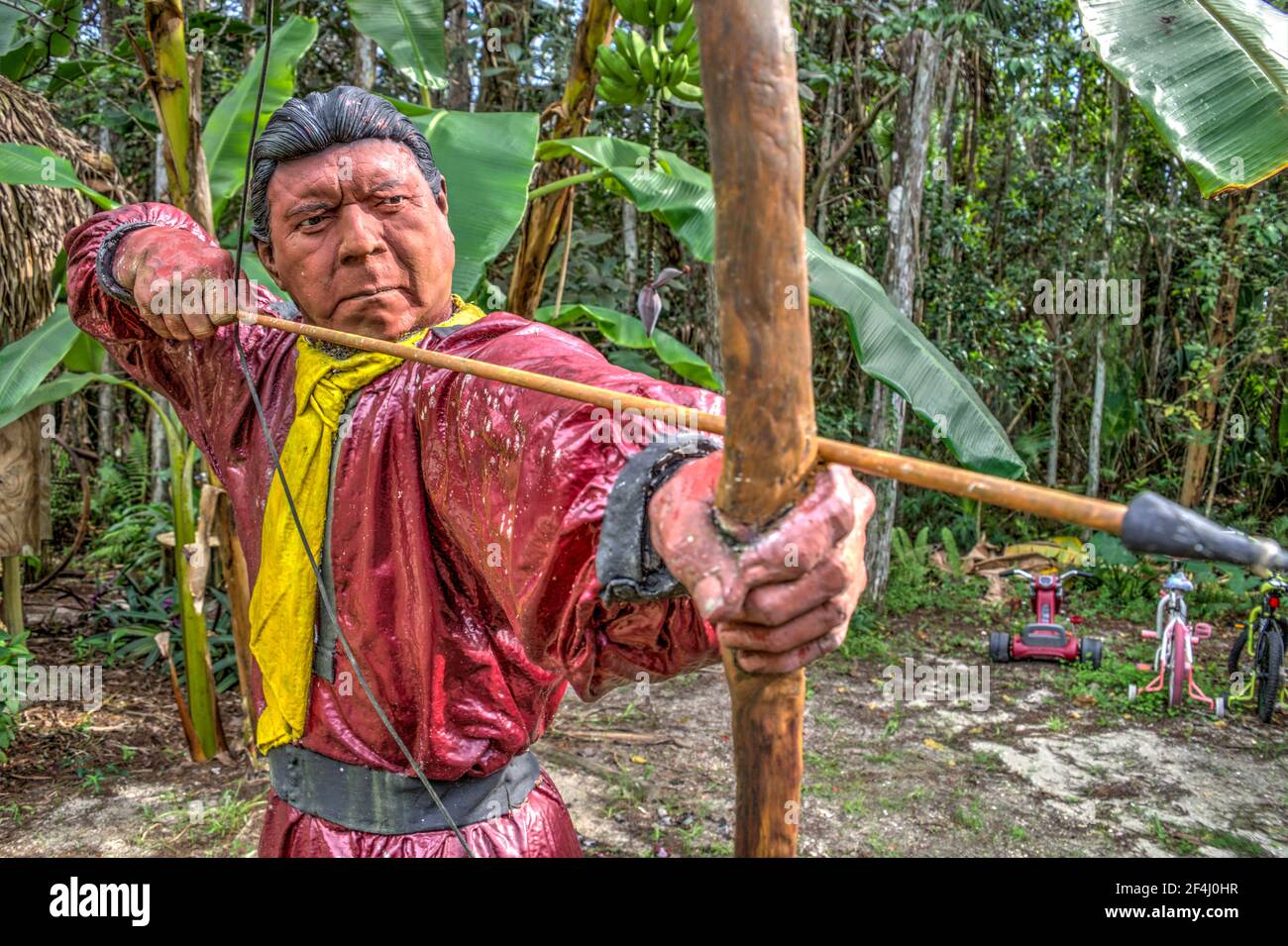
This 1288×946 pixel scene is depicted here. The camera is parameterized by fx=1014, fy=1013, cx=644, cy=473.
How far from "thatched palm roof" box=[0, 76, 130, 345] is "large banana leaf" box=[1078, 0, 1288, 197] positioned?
13.1ft

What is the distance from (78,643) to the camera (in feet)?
18.0

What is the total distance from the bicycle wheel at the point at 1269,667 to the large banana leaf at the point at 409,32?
4.67m

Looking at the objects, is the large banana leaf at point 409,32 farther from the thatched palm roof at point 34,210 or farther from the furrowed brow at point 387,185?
the furrowed brow at point 387,185

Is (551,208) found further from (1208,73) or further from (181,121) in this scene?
(1208,73)

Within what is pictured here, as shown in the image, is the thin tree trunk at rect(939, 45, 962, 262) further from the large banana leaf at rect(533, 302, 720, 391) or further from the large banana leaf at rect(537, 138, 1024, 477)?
the large banana leaf at rect(537, 138, 1024, 477)

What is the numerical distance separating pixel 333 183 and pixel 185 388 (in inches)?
22.6

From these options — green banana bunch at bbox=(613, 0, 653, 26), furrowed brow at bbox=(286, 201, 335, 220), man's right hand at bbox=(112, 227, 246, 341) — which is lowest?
man's right hand at bbox=(112, 227, 246, 341)

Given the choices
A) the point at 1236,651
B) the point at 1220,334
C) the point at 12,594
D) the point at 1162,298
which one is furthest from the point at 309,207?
the point at 1162,298

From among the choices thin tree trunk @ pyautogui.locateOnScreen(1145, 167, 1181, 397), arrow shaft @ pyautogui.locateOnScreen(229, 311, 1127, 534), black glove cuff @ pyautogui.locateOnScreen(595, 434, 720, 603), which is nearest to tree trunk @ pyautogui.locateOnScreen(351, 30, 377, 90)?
arrow shaft @ pyautogui.locateOnScreen(229, 311, 1127, 534)

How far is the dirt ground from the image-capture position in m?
3.93

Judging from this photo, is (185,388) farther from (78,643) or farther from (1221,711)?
(1221,711)

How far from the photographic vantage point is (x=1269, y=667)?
16.7ft

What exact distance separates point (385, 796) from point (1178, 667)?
4.91 metres

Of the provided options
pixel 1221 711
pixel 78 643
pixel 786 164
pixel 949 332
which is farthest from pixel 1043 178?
pixel 786 164
